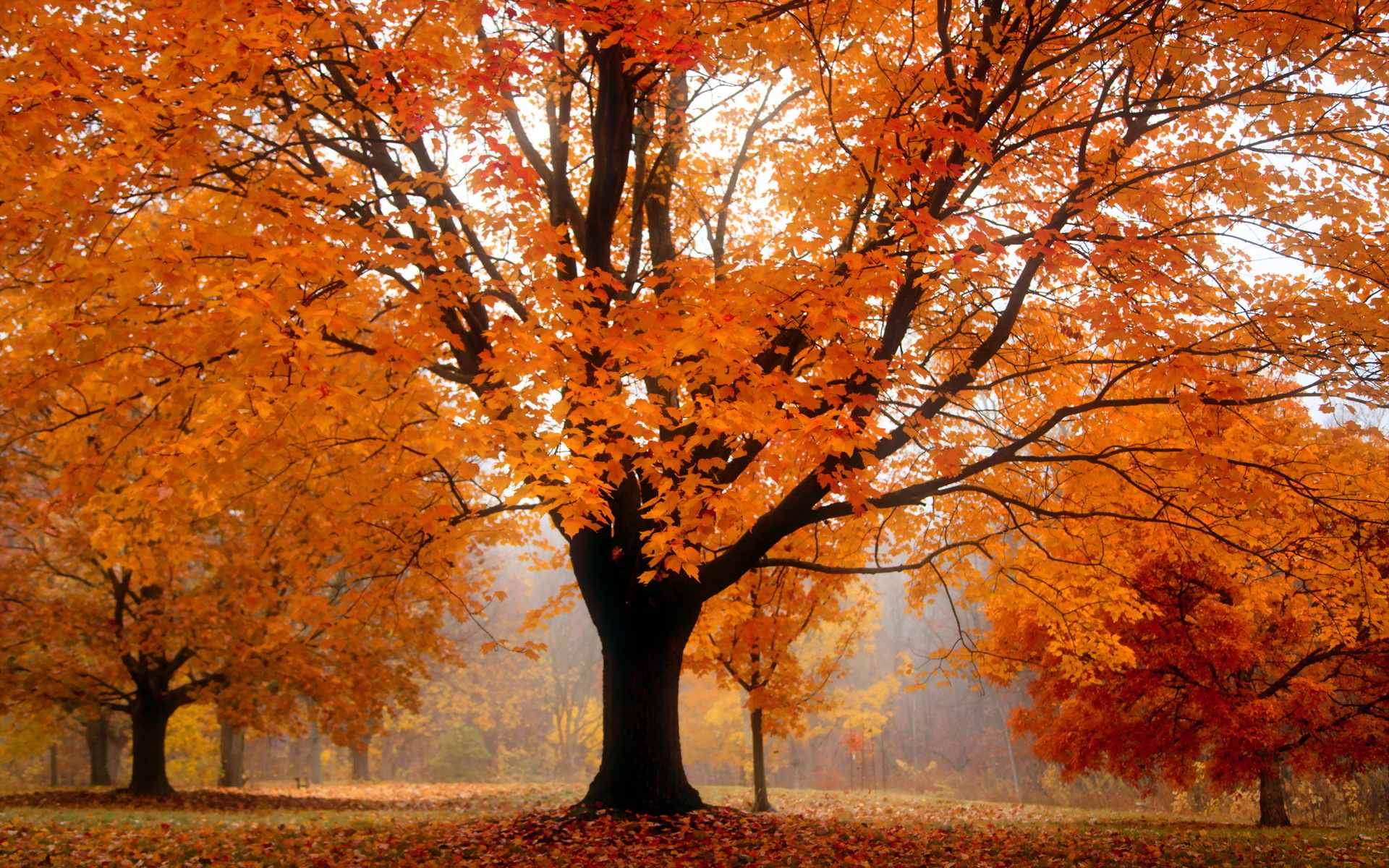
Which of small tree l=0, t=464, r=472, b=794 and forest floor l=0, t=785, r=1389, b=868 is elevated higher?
small tree l=0, t=464, r=472, b=794

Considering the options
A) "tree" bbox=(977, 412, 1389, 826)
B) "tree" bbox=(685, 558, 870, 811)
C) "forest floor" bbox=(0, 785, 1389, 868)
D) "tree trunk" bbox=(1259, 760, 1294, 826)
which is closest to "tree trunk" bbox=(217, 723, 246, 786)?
"forest floor" bbox=(0, 785, 1389, 868)

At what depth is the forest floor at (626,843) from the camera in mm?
5809

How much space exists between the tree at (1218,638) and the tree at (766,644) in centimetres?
273

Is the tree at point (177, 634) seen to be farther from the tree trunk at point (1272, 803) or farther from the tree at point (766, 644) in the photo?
the tree trunk at point (1272, 803)

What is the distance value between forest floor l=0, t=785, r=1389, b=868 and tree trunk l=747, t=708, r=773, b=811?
390 cm

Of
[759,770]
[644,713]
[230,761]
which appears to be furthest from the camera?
[230,761]

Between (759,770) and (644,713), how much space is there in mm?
6563

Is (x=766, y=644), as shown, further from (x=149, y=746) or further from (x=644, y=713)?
(x=149, y=746)

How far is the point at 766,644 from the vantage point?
11.9 meters

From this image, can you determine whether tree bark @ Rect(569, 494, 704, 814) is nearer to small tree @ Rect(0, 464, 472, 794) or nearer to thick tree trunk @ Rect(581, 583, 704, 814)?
thick tree trunk @ Rect(581, 583, 704, 814)

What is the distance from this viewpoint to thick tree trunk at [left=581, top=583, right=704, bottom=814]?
7.40 metres

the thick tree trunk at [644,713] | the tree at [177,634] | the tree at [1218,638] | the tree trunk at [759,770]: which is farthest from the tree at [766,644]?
the tree at [177,634]

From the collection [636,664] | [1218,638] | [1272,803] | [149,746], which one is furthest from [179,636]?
[1272,803]

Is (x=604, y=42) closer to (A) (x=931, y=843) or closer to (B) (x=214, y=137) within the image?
(B) (x=214, y=137)
